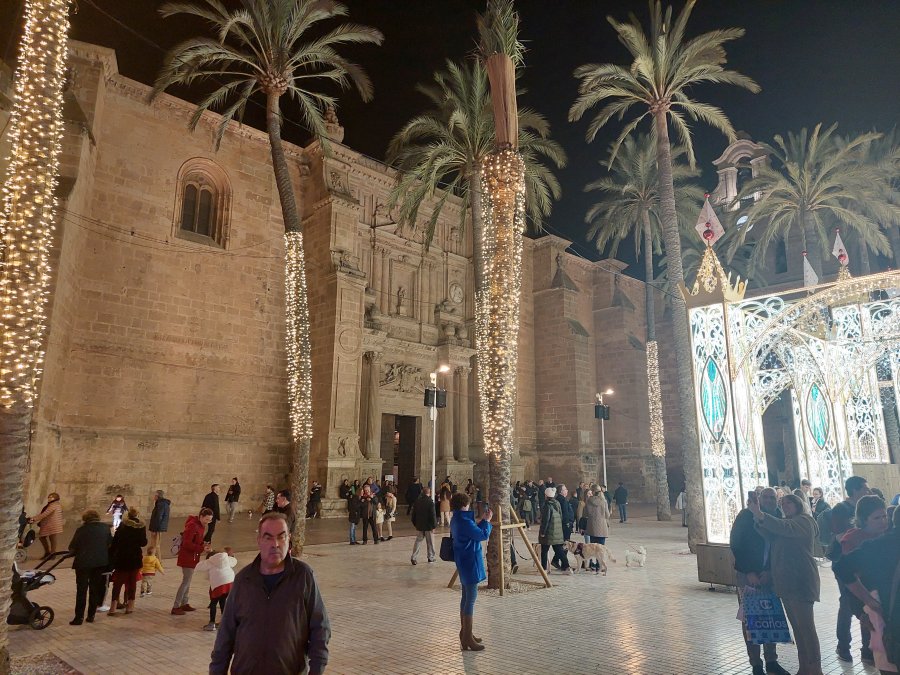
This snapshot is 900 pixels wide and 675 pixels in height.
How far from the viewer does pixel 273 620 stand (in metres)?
3.00

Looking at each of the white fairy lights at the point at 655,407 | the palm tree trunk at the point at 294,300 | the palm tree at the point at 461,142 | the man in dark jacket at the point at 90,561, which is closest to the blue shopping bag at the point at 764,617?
the man in dark jacket at the point at 90,561

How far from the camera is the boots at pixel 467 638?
20.5 ft

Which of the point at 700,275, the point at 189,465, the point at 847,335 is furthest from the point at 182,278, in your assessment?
the point at 847,335

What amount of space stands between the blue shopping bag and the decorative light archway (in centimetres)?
374

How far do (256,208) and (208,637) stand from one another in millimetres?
17022

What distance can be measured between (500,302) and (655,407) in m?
14.5

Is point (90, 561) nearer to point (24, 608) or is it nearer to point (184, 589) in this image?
point (24, 608)

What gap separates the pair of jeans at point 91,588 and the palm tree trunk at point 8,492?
2.25m

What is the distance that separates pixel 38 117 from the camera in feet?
19.4

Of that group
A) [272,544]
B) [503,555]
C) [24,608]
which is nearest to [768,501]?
[272,544]

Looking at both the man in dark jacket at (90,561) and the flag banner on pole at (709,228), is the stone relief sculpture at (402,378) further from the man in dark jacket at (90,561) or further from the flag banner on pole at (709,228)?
the man in dark jacket at (90,561)

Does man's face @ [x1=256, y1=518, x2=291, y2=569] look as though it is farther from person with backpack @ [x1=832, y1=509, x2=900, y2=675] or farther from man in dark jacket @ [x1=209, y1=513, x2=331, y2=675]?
person with backpack @ [x1=832, y1=509, x2=900, y2=675]

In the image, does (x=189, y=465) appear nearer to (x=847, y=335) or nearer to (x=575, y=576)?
(x=575, y=576)

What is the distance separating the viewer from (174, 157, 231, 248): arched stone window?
19.8 meters
